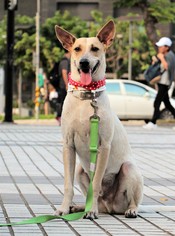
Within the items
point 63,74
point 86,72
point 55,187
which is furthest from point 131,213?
point 63,74

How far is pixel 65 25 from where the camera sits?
64438mm

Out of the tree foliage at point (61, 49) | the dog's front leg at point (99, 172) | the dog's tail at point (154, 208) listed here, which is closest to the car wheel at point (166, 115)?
the dog's tail at point (154, 208)

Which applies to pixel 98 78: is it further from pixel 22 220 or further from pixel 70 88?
pixel 22 220

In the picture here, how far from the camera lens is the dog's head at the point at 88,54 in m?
7.98

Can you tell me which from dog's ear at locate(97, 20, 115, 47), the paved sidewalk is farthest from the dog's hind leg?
dog's ear at locate(97, 20, 115, 47)

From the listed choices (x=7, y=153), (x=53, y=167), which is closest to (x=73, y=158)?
(x=53, y=167)

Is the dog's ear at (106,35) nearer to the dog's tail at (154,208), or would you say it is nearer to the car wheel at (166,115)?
the dog's tail at (154,208)

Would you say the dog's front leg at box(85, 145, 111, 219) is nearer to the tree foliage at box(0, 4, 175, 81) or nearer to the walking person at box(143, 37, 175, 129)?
the walking person at box(143, 37, 175, 129)

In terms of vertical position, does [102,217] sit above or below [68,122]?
below

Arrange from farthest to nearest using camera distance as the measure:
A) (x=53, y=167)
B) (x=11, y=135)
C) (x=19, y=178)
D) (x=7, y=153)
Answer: (x=11, y=135) → (x=7, y=153) → (x=53, y=167) → (x=19, y=178)

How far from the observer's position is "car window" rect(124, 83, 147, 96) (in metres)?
32.9

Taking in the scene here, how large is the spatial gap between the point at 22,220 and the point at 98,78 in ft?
4.42

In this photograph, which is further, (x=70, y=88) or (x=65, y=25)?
(x=65, y=25)

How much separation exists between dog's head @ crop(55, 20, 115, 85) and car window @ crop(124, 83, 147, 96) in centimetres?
2464
